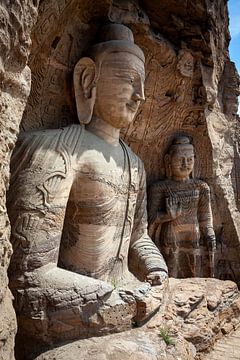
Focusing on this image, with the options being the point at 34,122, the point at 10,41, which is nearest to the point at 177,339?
the point at 34,122

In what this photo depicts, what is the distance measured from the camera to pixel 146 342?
2.53 meters

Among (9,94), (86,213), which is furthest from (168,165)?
(9,94)

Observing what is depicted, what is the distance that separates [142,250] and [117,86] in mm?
1515

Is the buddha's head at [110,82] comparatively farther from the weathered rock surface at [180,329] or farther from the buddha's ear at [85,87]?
the weathered rock surface at [180,329]

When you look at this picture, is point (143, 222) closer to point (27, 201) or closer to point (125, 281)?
point (125, 281)

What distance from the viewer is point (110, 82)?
3172 millimetres

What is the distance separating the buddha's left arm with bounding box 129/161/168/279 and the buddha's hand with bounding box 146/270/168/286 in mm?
26

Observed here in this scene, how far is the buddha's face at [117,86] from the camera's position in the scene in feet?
10.4

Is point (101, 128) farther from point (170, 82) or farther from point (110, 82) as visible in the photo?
point (170, 82)

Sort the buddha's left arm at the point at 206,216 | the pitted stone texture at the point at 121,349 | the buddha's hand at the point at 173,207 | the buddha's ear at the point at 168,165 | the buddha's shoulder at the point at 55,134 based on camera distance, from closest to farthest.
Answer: the pitted stone texture at the point at 121,349, the buddha's shoulder at the point at 55,134, the buddha's hand at the point at 173,207, the buddha's ear at the point at 168,165, the buddha's left arm at the point at 206,216

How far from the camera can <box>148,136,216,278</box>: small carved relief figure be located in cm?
471

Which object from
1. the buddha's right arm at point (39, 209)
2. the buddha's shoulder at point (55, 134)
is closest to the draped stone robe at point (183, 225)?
the buddha's shoulder at point (55, 134)

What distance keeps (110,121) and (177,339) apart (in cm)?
186

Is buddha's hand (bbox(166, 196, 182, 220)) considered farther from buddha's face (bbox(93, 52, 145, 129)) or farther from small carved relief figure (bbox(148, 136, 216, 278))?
buddha's face (bbox(93, 52, 145, 129))
